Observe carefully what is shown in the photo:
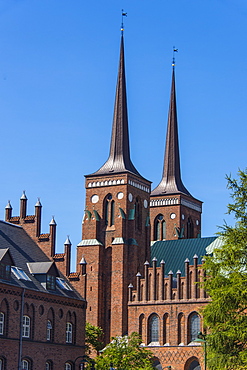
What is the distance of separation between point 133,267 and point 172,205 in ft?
57.0

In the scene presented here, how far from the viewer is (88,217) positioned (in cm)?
8369

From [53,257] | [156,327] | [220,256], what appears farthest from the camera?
[156,327]

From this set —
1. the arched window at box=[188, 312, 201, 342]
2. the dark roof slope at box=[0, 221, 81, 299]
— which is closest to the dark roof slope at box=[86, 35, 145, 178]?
the arched window at box=[188, 312, 201, 342]

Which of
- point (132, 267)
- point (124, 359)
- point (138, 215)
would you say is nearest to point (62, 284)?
point (124, 359)

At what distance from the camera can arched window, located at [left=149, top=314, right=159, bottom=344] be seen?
76.8 m

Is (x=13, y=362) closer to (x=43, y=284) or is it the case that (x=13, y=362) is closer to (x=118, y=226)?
(x=43, y=284)

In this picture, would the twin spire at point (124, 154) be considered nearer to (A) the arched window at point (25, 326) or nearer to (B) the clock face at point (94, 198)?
(B) the clock face at point (94, 198)

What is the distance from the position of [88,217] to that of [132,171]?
7.10 metres

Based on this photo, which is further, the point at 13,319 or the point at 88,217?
the point at 88,217

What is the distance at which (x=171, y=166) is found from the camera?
99.5 m

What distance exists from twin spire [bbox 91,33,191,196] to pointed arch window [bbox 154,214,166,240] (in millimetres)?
3157

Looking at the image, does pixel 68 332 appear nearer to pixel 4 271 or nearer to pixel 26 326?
pixel 26 326

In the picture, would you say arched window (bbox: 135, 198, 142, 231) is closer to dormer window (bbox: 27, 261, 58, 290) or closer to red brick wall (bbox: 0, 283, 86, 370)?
red brick wall (bbox: 0, 283, 86, 370)

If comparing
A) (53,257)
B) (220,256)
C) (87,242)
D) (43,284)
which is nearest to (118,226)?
(87,242)
